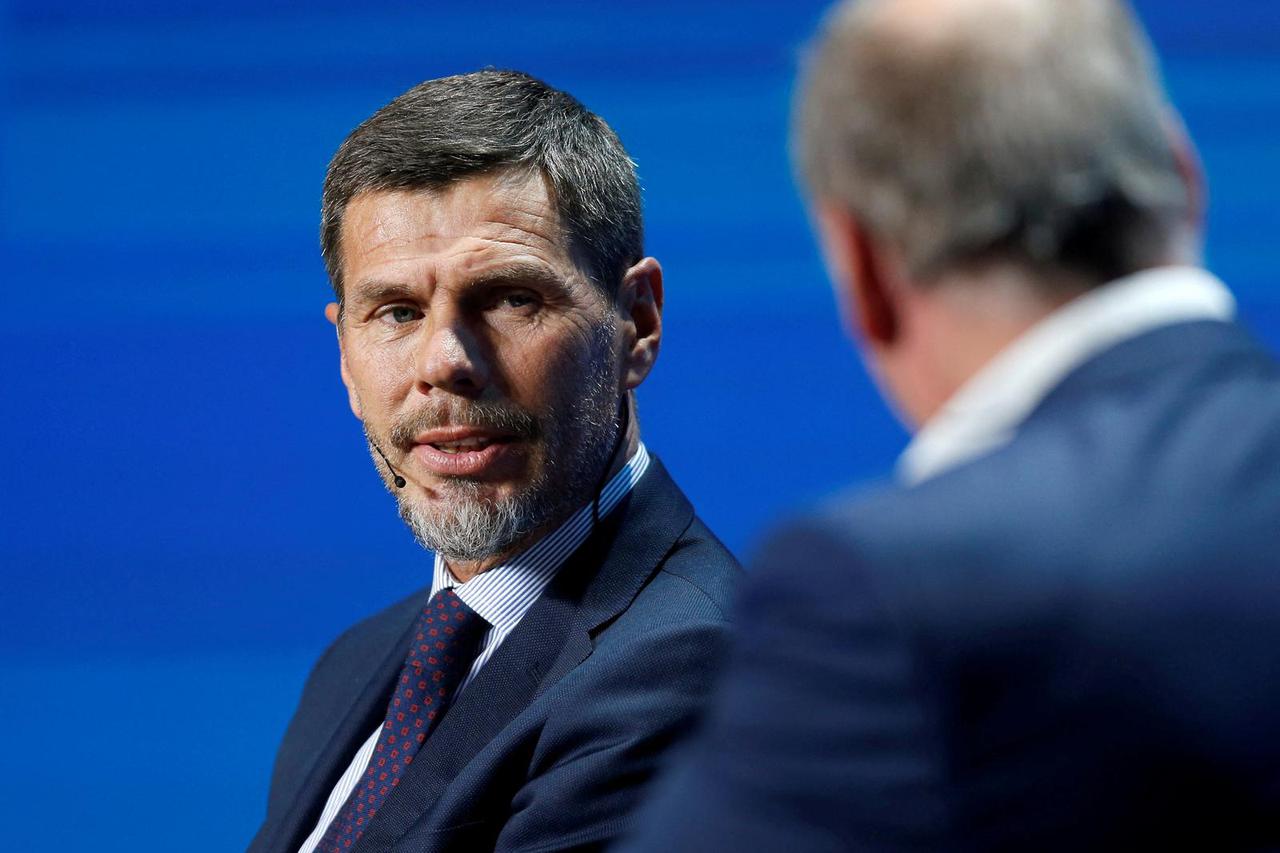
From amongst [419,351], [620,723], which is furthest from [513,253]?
[620,723]

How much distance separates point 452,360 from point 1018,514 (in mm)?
1028

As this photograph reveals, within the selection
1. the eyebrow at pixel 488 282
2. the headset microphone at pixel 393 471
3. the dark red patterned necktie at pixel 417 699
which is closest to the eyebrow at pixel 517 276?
the eyebrow at pixel 488 282

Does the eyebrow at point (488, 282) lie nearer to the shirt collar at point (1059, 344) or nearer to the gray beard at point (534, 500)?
the gray beard at point (534, 500)

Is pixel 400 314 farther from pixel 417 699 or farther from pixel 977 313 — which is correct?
pixel 977 313

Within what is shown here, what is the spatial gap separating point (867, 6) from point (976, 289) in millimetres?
143

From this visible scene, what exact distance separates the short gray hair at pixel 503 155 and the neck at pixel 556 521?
16cm

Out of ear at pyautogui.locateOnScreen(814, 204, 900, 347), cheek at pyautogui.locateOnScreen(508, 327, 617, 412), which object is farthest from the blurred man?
ear at pyautogui.locateOnScreen(814, 204, 900, 347)

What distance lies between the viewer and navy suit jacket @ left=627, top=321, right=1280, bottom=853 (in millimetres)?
626

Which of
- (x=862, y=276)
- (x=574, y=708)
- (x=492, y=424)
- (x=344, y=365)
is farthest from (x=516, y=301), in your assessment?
(x=862, y=276)

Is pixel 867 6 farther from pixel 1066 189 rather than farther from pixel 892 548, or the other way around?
pixel 892 548

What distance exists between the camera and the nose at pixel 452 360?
5.26ft

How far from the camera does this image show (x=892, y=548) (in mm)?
638

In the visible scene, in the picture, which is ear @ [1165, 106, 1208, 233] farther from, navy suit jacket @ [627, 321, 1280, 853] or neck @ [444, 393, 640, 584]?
neck @ [444, 393, 640, 584]

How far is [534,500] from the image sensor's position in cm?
162
